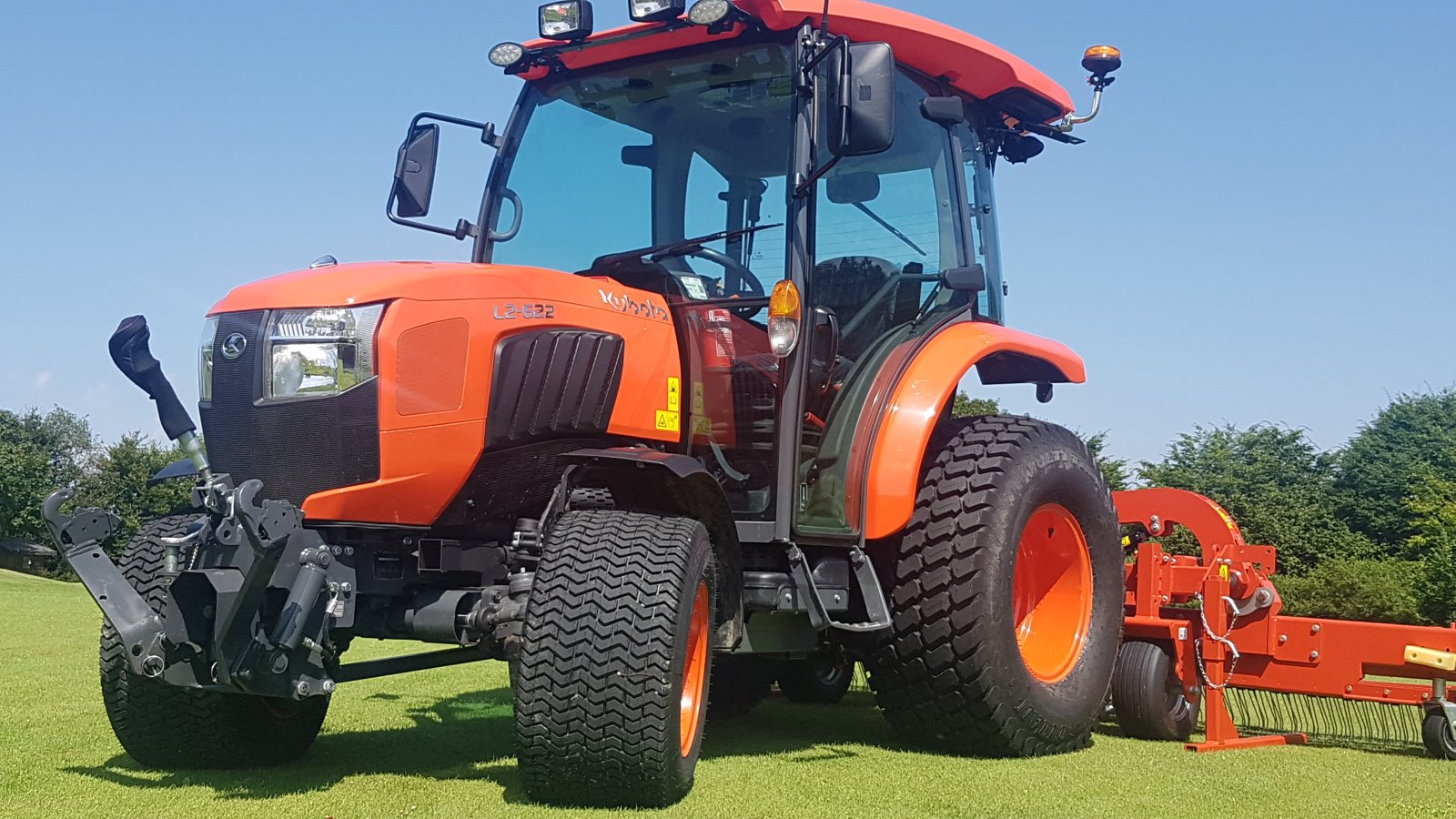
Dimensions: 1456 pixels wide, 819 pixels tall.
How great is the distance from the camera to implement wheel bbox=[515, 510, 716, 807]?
3.54 meters

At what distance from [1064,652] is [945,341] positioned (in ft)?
4.79

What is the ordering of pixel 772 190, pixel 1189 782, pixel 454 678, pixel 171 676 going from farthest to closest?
1. pixel 454 678
2. pixel 772 190
3. pixel 1189 782
4. pixel 171 676

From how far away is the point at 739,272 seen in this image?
4781 mm

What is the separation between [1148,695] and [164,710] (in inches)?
159

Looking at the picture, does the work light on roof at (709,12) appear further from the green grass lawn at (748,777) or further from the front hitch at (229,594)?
the green grass lawn at (748,777)

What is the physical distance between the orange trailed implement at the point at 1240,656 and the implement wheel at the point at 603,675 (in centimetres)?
284

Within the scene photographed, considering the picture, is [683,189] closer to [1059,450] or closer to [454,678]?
[1059,450]

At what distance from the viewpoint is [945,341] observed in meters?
5.09

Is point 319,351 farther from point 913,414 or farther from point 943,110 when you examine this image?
point 943,110

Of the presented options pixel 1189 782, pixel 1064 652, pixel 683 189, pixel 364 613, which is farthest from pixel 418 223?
pixel 1189 782

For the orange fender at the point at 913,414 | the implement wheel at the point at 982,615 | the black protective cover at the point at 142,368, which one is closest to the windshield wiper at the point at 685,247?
the orange fender at the point at 913,414

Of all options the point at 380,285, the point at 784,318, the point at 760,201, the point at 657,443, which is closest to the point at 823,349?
the point at 784,318

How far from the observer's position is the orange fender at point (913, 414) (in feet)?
15.1

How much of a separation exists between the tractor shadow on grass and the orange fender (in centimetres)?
96
